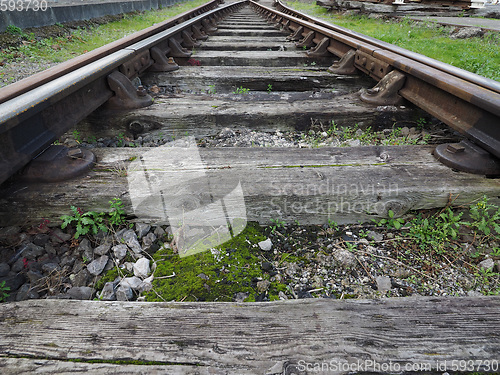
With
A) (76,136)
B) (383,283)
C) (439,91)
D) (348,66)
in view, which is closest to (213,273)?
(383,283)

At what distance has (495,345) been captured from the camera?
0.85m

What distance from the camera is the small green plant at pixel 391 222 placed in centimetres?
150

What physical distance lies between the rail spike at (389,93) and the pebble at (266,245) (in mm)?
1671

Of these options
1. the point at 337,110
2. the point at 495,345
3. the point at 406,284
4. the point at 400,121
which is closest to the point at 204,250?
the point at 406,284

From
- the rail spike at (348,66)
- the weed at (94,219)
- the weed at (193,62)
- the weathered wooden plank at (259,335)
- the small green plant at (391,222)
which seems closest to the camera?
the weathered wooden plank at (259,335)

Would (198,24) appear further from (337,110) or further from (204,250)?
(204,250)

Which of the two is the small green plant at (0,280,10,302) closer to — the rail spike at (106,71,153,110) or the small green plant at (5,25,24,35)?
the rail spike at (106,71,153,110)

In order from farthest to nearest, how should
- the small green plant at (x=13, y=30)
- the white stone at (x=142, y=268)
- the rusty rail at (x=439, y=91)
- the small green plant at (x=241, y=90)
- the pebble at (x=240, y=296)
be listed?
the small green plant at (x=13, y=30) → the small green plant at (x=241, y=90) → the rusty rail at (x=439, y=91) → the white stone at (x=142, y=268) → the pebble at (x=240, y=296)

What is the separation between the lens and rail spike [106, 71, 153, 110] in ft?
7.57

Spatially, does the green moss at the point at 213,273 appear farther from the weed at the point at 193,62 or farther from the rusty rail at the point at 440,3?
the rusty rail at the point at 440,3

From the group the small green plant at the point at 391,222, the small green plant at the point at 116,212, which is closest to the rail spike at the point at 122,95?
the small green plant at the point at 116,212

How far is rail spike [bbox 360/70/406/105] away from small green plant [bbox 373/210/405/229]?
1.30 m

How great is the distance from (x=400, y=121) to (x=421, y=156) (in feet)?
2.52

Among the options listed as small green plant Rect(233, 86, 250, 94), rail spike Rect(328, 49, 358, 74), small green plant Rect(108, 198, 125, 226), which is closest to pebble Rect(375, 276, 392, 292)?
small green plant Rect(108, 198, 125, 226)
